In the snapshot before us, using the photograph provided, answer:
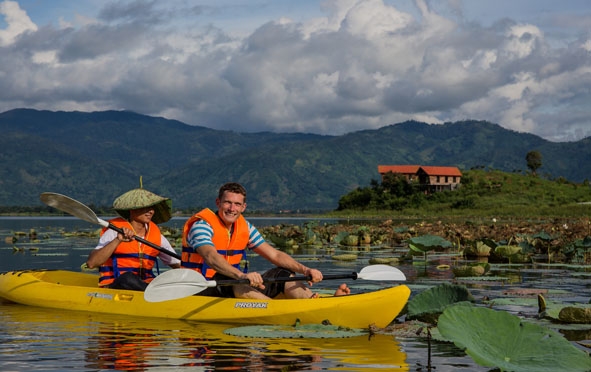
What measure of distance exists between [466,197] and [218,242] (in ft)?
224

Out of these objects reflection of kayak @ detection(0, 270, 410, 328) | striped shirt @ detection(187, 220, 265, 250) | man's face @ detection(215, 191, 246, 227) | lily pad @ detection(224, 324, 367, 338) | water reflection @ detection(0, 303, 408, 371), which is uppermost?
man's face @ detection(215, 191, 246, 227)

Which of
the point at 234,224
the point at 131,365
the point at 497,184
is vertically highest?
the point at 497,184

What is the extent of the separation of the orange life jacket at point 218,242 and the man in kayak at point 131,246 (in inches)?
39.7

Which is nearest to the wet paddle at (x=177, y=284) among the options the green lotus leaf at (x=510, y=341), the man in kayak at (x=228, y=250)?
the man in kayak at (x=228, y=250)

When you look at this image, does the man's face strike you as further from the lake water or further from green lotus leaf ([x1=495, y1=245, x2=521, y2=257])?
green lotus leaf ([x1=495, y1=245, x2=521, y2=257])

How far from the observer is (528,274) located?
1289cm

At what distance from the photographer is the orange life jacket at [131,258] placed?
889 cm

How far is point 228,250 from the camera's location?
26.0ft

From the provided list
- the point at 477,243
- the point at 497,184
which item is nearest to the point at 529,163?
the point at 497,184

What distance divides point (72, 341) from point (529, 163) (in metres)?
102

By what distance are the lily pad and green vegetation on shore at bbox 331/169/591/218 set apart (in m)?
56.7

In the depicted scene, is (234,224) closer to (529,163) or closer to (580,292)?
(580,292)

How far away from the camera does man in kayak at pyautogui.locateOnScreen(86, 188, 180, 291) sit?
8617 mm

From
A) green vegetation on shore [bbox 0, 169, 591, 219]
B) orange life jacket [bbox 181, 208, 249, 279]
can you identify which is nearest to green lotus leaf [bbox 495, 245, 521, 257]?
orange life jacket [bbox 181, 208, 249, 279]
